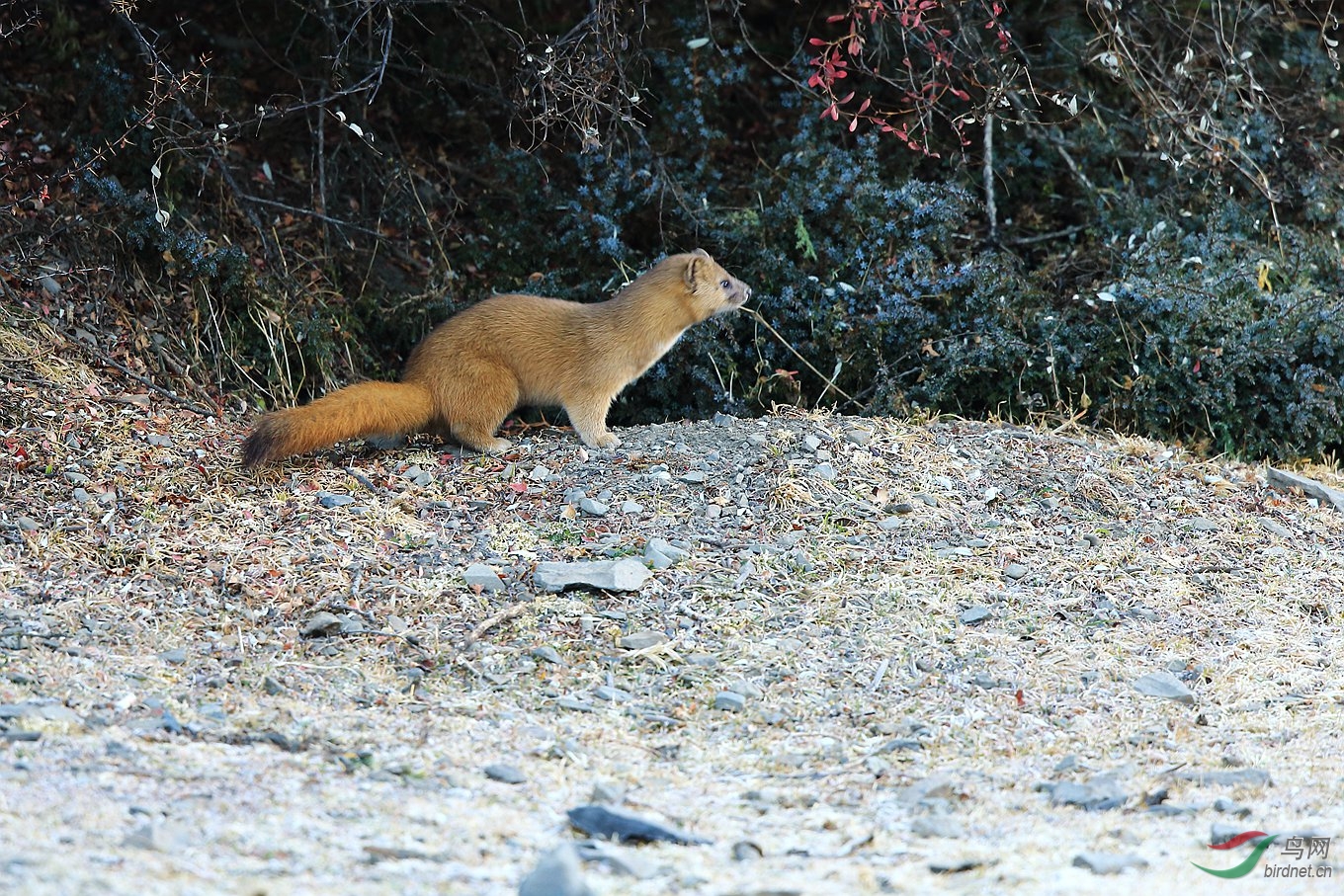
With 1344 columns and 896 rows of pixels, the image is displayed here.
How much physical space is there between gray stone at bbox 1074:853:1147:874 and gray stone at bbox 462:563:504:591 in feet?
7.71

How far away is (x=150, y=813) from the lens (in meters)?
2.94

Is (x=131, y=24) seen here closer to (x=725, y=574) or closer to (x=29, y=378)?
(x=29, y=378)

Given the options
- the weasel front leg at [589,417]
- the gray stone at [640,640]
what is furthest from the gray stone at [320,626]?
the weasel front leg at [589,417]

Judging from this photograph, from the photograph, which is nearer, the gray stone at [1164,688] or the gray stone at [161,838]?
the gray stone at [161,838]

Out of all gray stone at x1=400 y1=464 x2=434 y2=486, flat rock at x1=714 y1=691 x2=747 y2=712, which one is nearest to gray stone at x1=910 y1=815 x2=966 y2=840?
flat rock at x1=714 y1=691 x2=747 y2=712

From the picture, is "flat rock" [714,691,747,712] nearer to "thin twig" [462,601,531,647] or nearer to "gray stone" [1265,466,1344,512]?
"thin twig" [462,601,531,647]

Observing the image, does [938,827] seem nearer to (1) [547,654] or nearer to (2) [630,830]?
(2) [630,830]

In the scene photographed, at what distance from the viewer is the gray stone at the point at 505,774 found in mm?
3441

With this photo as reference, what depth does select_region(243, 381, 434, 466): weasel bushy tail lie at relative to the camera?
17.9 feet

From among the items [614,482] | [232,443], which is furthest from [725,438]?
[232,443]

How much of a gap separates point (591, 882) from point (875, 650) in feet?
6.39

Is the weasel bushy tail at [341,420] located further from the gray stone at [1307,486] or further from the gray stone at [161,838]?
the gray stone at [1307,486]

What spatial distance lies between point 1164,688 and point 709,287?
3217 mm

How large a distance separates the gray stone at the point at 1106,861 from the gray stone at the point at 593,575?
6.99ft
